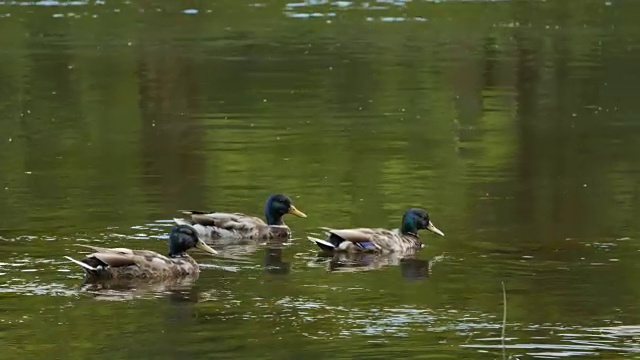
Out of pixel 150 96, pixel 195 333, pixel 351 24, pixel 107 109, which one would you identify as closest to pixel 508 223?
pixel 195 333

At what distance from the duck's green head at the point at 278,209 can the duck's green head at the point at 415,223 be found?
129 centimetres

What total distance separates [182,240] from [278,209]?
2.39 metres

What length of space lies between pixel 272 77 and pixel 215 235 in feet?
49.9

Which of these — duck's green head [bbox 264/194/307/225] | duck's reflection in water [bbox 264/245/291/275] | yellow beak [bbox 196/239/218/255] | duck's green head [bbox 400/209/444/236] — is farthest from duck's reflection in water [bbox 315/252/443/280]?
duck's green head [bbox 264/194/307/225]

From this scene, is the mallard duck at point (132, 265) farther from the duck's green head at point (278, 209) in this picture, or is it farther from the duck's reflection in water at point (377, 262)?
the duck's green head at point (278, 209)

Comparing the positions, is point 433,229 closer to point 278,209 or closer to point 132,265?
point 278,209

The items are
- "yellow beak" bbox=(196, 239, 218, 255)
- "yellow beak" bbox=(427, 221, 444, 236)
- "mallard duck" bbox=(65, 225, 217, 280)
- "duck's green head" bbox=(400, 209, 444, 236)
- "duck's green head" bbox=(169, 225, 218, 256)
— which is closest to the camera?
"mallard duck" bbox=(65, 225, 217, 280)

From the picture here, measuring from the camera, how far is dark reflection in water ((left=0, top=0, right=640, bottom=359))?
1218 centimetres

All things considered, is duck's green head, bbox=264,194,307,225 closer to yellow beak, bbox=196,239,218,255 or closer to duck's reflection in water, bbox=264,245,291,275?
duck's reflection in water, bbox=264,245,291,275

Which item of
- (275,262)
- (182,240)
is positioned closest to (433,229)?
(275,262)

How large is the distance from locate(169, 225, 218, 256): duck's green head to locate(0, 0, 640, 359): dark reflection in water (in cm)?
27

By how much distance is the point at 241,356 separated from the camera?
36.6ft

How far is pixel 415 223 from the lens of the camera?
53.2 ft

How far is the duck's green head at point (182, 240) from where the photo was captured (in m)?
14.7
